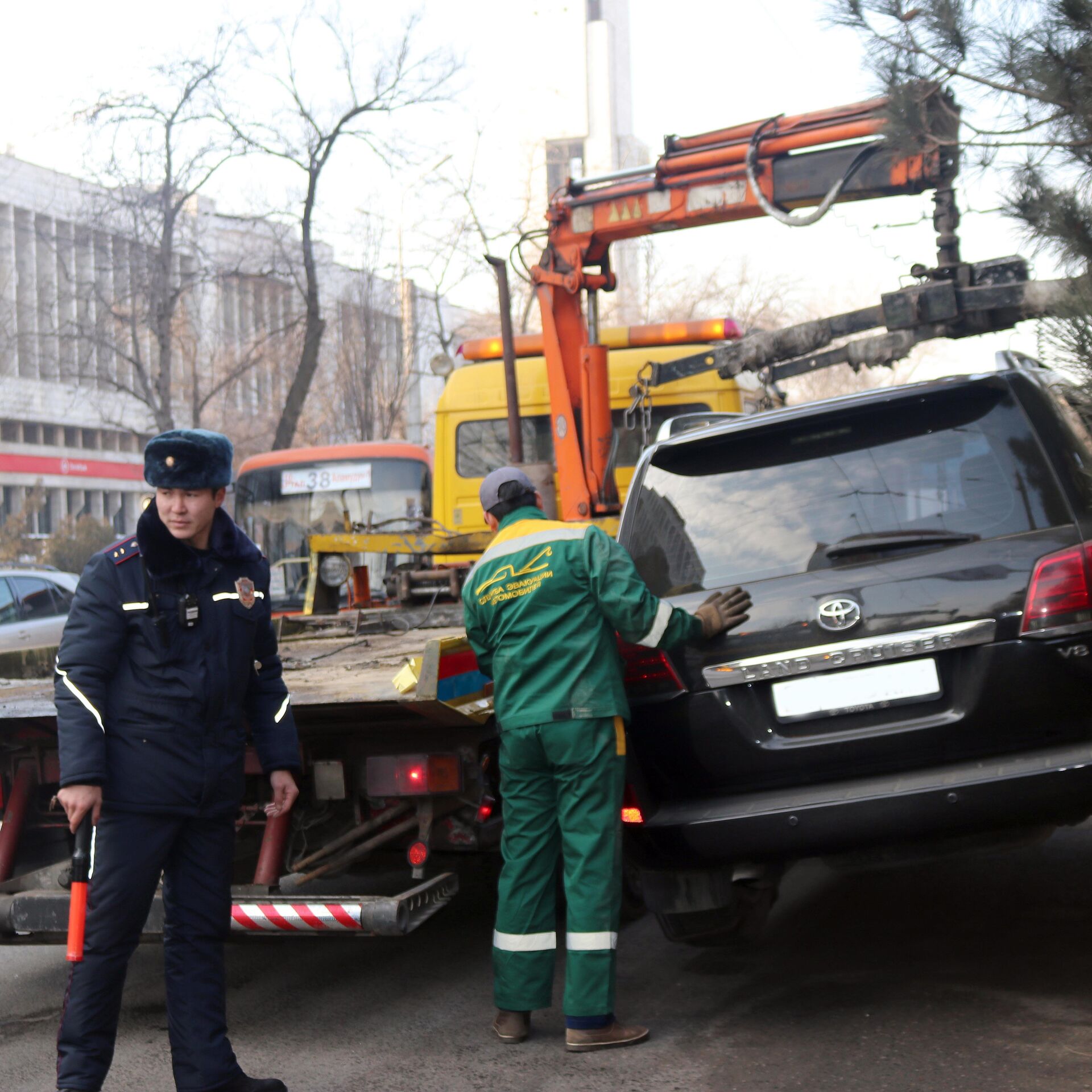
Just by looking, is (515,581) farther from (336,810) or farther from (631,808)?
(336,810)

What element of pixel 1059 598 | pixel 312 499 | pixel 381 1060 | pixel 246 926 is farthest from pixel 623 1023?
pixel 312 499

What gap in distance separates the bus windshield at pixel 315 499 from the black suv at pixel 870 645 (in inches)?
454

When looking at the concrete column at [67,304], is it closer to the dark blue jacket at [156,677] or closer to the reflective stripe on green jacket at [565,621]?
the reflective stripe on green jacket at [565,621]

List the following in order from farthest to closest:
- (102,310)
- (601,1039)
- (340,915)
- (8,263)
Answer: (8,263) < (102,310) < (340,915) < (601,1039)

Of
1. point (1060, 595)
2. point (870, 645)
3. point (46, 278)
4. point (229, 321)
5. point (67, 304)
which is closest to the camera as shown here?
point (1060, 595)

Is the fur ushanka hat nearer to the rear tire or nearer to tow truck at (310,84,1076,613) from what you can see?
the rear tire

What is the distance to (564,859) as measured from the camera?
421 cm

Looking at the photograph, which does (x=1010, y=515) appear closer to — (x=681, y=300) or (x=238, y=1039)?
(x=238, y=1039)

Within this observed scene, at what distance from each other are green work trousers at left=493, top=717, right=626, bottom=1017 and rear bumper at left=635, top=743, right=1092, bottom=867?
23cm

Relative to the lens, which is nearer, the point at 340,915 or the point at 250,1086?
the point at 250,1086

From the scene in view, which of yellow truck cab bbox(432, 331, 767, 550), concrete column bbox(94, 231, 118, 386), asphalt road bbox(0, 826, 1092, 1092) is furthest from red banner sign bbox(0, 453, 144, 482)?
asphalt road bbox(0, 826, 1092, 1092)

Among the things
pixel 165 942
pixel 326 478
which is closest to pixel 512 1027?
pixel 165 942

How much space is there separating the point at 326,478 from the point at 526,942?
12590 mm

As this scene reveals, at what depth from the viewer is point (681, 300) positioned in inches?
1569
